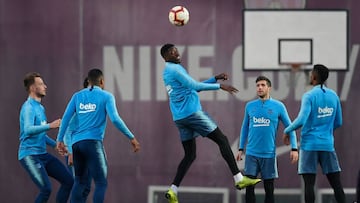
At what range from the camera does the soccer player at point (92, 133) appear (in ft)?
38.2

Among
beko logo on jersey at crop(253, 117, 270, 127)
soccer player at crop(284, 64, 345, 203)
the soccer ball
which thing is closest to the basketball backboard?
the soccer ball

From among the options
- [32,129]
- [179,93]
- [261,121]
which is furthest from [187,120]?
[32,129]

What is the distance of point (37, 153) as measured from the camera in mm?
12852

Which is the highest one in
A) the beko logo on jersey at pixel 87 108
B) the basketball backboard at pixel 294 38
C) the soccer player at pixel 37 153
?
the basketball backboard at pixel 294 38

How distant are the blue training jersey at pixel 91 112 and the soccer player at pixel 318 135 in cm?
250

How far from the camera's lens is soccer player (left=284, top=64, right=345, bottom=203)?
12.1 m

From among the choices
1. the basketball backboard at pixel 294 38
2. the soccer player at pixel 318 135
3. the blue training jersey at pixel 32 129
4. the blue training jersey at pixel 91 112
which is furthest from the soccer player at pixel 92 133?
the basketball backboard at pixel 294 38

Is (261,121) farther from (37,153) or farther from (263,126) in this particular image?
(37,153)

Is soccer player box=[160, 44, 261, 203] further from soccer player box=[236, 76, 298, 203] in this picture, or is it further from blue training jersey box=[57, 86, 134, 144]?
blue training jersey box=[57, 86, 134, 144]

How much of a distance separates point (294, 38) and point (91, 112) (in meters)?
4.80

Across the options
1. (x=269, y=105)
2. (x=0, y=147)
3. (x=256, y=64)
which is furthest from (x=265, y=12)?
(x=0, y=147)

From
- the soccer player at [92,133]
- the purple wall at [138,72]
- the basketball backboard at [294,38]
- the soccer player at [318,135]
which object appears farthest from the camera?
the purple wall at [138,72]

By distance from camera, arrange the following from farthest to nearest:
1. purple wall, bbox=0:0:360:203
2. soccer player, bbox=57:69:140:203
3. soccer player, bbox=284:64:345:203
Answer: purple wall, bbox=0:0:360:203, soccer player, bbox=284:64:345:203, soccer player, bbox=57:69:140:203

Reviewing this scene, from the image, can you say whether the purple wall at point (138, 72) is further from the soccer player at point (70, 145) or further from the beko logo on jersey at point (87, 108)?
the beko logo on jersey at point (87, 108)
